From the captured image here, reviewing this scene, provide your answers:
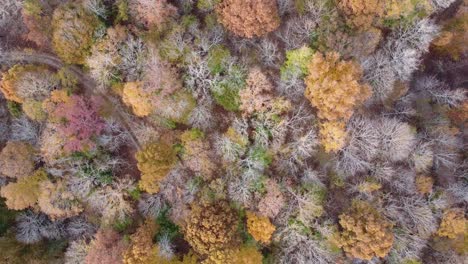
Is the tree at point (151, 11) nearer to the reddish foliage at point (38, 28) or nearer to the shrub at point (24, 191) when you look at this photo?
the reddish foliage at point (38, 28)


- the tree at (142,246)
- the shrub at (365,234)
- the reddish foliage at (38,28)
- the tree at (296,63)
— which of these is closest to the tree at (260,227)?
the shrub at (365,234)

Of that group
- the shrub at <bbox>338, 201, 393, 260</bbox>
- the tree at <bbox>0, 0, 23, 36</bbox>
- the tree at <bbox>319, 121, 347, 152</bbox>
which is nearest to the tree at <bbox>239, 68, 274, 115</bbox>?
the tree at <bbox>319, 121, 347, 152</bbox>

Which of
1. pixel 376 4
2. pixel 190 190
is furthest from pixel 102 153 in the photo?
pixel 376 4

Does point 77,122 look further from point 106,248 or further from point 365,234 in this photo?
point 365,234

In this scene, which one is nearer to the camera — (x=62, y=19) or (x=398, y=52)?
(x=62, y=19)

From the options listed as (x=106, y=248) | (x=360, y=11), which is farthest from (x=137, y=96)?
(x=360, y=11)

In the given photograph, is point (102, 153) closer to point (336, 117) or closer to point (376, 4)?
point (336, 117)
